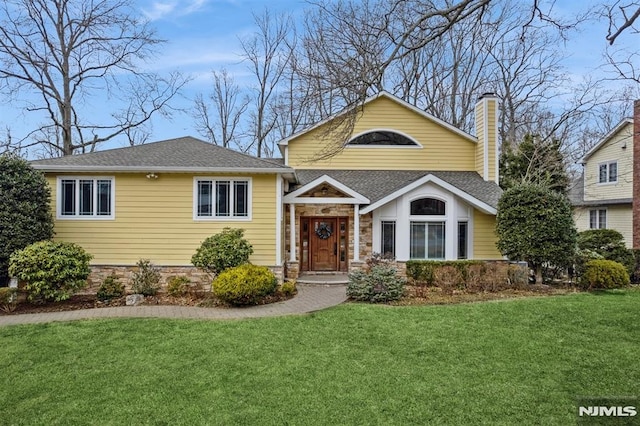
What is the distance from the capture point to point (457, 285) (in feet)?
38.4

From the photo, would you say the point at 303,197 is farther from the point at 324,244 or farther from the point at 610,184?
the point at 610,184

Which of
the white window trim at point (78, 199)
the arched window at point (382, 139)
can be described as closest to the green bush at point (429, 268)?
the arched window at point (382, 139)

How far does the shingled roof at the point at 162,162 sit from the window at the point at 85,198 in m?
0.49

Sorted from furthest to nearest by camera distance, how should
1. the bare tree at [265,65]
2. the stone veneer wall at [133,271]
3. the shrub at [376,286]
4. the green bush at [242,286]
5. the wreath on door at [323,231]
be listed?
1. the bare tree at [265,65]
2. the wreath on door at [323,231]
3. the stone veneer wall at [133,271]
4. the shrub at [376,286]
5. the green bush at [242,286]

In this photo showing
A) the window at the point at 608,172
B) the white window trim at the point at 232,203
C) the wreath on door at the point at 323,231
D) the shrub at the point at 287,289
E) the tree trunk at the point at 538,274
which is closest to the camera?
the shrub at the point at 287,289

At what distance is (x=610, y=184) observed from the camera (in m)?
23.6

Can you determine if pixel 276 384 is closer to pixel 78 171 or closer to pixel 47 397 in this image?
pixel 47 397

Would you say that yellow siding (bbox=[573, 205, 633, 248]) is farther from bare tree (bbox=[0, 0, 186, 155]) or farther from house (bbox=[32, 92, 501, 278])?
bare tree (bbox=[0, 0, 186, 155])

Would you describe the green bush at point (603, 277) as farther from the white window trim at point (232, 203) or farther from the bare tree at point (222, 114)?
the bare tree at point (222, 114)

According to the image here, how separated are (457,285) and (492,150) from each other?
23.0ft

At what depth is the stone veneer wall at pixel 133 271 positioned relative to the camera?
1162 centimetres

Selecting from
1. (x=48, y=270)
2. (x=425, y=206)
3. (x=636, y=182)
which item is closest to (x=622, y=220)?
(x=636, y=182)

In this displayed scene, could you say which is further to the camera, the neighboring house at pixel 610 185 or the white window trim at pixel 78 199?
the neighboring house at pixel 610 185

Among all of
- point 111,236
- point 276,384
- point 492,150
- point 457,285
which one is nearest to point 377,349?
point 276,384
